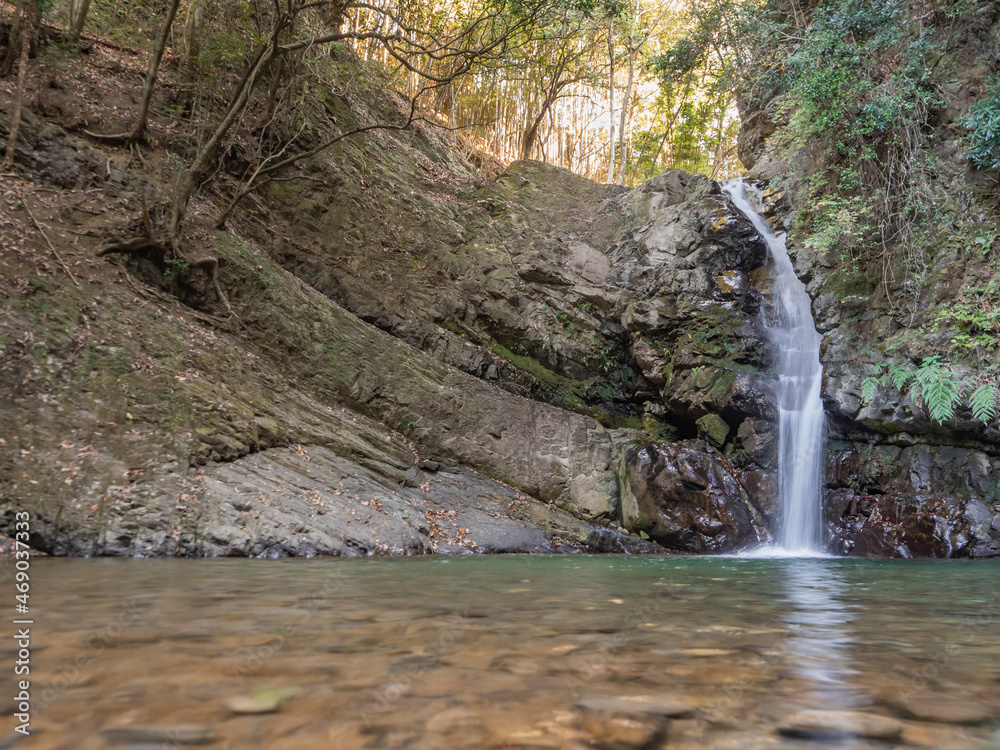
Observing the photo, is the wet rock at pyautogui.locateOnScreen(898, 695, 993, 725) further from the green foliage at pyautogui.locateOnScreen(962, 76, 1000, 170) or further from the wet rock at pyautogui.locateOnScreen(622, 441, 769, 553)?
the green foliage at pyautogui.locateOnScreen(962, 76, 1000, 170)

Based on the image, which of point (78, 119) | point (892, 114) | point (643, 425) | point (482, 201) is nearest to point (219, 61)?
point (78, 119)

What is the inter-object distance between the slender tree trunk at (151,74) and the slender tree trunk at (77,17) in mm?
2267

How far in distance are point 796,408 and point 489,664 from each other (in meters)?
11.2

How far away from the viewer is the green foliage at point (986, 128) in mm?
9500

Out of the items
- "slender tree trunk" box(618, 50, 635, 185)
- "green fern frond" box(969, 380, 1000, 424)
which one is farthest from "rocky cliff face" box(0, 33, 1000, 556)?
"slender tree trunk" box(618, 50, 635, 185)

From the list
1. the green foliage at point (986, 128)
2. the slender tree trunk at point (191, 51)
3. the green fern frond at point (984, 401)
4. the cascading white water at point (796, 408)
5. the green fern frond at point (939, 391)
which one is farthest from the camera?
the slender tree trunk at point (191, 51)

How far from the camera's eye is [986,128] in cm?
960

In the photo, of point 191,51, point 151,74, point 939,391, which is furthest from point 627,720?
point 191,51

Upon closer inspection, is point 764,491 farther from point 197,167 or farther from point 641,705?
point 197,167

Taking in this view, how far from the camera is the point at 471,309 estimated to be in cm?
1390

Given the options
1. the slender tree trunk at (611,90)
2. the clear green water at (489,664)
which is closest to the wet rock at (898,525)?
the clear green water at (489,664)

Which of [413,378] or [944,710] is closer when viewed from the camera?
[944,710]

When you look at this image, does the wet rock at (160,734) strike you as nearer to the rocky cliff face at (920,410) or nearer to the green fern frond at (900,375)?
the green fern frond at (900,375)

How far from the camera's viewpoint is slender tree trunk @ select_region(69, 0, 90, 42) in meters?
11.1
